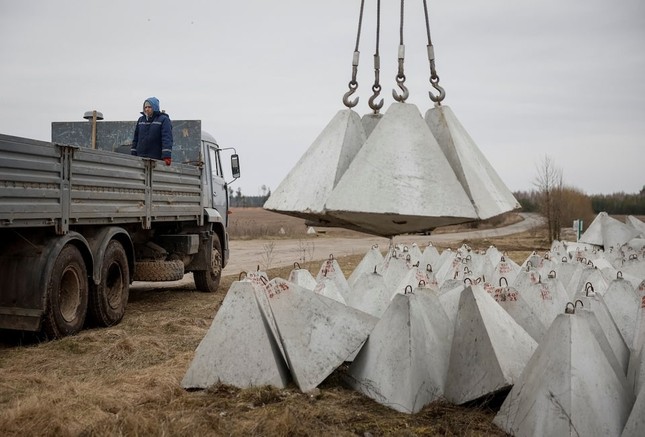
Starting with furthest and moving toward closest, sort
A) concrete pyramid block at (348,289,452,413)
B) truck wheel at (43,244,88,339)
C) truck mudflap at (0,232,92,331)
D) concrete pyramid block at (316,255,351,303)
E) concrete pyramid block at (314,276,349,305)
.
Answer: concrete pyramid block at (316,255,351,303), truck wheel at (43,244,88,339), truck mudflap at (0,232,92,331), concrete pyramid block at (314,276,349,305), concrete pyramid block at (348,289,452,413)

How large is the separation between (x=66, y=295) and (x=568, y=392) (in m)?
5.57

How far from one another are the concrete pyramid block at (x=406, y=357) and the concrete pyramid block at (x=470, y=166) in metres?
1.11

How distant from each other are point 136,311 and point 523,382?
22.2ft

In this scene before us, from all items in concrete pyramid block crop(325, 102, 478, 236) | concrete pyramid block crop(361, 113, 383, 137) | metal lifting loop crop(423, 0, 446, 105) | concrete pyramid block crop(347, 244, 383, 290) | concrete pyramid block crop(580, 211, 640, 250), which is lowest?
concrete pyramid block crop(347, 244, 383, 290)

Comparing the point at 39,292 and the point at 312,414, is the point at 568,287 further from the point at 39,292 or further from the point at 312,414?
the point at 39,292

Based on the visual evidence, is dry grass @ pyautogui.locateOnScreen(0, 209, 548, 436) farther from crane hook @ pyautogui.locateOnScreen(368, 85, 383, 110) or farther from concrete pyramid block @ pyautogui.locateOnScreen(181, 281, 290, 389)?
crane hook @ pyautogui.locateOnScreen(368, 85, 383, 110)

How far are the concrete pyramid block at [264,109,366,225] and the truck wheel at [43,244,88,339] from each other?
3.43 meters

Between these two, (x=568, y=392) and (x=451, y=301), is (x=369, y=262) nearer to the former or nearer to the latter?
(x=451, y=301)

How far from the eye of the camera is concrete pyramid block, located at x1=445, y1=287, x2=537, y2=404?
4953 millimetres

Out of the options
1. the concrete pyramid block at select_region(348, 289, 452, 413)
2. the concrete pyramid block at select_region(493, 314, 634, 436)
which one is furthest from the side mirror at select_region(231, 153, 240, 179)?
the concrete pyramid block at select_region(493, 314, 634, 436)

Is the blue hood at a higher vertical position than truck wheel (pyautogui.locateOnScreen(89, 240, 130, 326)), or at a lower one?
higher

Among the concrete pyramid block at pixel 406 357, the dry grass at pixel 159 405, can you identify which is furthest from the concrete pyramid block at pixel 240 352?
the concrete pyramid block at pixel 406 357

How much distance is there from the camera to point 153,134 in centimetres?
1017

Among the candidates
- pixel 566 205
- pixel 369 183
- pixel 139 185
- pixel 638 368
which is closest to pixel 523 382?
pixel 638 368
